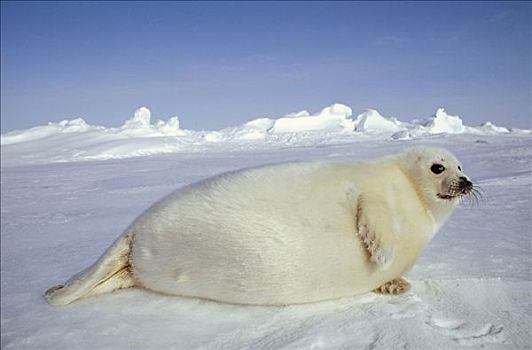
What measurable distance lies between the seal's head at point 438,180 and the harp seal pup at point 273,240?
122 millimetres

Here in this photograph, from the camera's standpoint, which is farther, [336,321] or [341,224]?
[341,224]

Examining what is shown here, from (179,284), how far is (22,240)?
235 centimetres

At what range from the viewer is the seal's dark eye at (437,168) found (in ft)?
7.76

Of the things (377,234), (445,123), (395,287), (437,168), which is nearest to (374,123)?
(445,123)

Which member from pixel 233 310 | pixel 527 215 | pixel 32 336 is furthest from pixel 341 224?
pixel 527 215

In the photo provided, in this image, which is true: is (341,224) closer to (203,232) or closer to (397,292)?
(397,292)

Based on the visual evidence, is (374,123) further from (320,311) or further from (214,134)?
(320,311)

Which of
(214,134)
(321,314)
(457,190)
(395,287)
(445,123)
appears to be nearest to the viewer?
(321,314)

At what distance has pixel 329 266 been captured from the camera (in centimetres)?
189

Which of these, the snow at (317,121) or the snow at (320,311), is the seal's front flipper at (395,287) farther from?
the snow at (317,121)

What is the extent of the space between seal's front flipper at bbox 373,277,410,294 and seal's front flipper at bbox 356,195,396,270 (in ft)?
0.54

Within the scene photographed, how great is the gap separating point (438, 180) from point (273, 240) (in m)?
1.03

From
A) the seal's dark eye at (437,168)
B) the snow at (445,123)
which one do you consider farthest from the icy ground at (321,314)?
the snow at (445,123)

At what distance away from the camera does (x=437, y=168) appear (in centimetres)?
237
